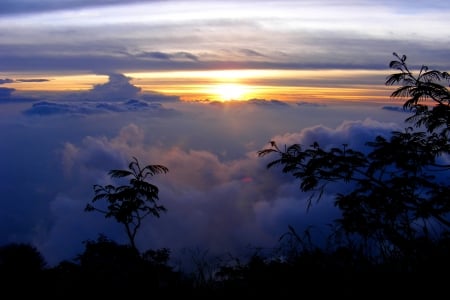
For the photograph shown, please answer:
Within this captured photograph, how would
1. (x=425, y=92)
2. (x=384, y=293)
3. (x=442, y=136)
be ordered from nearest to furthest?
(x=384, y=293) → (x=425, y=92) → (x=442, y=136)

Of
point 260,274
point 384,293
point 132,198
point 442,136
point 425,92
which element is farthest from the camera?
point 132,198

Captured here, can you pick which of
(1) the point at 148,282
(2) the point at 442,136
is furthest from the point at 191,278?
(2) the point at 442,136

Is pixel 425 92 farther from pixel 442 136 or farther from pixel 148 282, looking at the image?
pixel 148 282

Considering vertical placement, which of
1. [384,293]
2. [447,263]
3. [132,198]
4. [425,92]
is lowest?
[384,293]

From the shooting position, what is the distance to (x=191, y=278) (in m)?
5.60

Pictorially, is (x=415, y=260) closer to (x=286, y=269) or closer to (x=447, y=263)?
(x=447, y=263)

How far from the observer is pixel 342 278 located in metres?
4.83

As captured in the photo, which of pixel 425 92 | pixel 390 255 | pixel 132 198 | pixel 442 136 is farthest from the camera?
pixel 132 198

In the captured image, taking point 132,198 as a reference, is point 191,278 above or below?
below

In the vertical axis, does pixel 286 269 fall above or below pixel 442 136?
below

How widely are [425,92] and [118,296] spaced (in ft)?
22.7

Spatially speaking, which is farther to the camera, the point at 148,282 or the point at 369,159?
the point at 369,159

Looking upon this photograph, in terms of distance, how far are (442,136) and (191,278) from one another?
7679mm

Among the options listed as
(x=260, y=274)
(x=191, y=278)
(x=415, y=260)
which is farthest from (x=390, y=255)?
(x=191, y=278)
